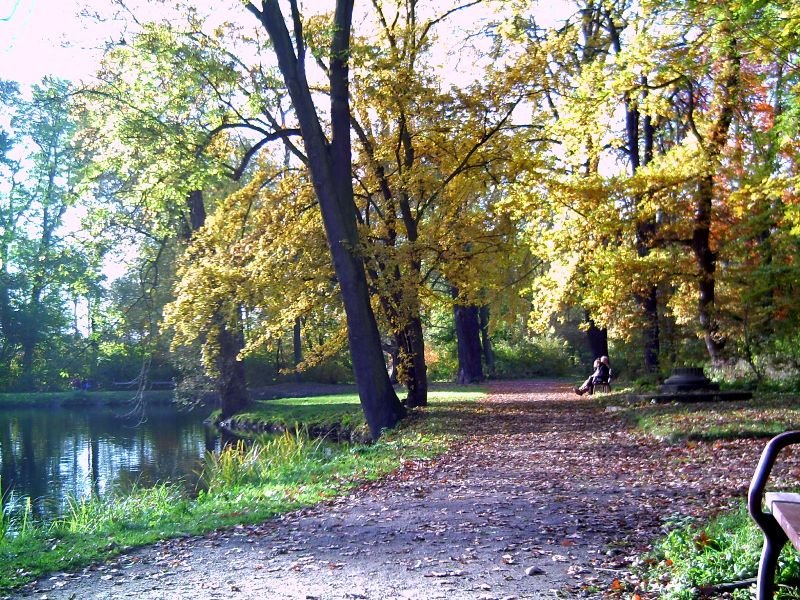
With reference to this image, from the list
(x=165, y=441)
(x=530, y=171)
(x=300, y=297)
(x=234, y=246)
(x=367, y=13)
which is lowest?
(x=165, y=441)

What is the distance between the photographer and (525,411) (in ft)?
59.9

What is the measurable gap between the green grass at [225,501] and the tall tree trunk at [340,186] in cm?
101

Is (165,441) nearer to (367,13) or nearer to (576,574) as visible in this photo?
(367,13)

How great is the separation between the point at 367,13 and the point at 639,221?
8428 mm

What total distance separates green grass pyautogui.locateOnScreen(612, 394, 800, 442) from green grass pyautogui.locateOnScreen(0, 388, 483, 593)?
125 inches

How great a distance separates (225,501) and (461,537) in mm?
3892

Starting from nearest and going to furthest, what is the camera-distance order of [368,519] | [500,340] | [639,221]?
[368,519] → [639,221] → [500,340]

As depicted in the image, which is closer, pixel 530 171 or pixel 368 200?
pixel 530 171

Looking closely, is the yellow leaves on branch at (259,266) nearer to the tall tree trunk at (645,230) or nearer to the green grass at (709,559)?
the tall tree trunk at (645,230)

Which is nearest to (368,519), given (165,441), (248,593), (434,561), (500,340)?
(434,561)

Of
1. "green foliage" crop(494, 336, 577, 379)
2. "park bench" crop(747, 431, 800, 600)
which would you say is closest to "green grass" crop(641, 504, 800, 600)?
"park bench" crop(747, 431, 800, 600)

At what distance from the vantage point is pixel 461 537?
652cm

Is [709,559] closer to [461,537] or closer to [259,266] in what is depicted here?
[461,537]

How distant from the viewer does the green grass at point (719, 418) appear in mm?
11070
